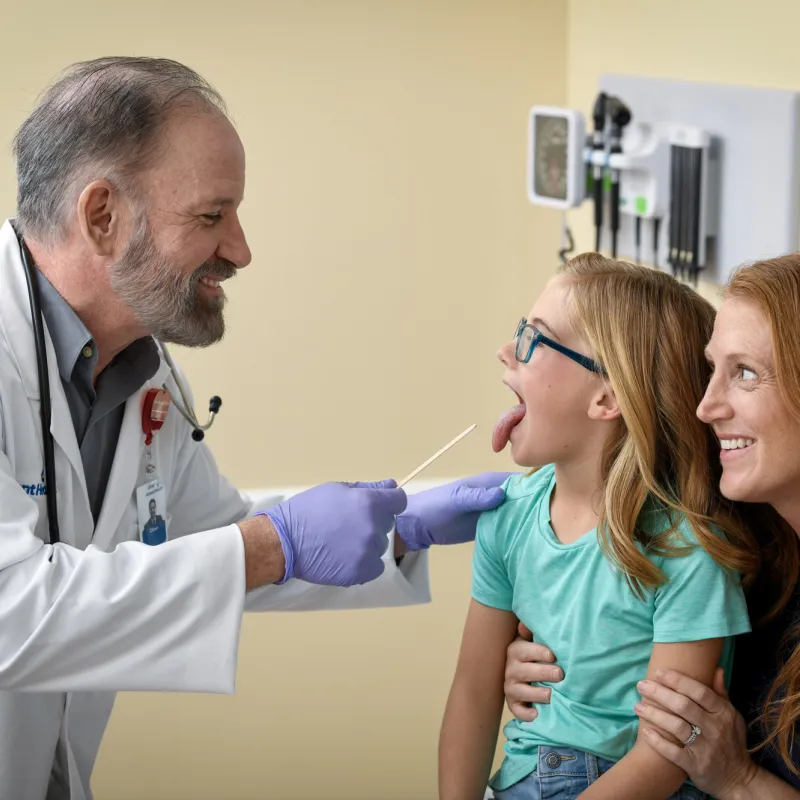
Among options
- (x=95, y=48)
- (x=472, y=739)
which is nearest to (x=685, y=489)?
(x=472, y=739)

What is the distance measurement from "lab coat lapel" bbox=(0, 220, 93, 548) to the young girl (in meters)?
0.66

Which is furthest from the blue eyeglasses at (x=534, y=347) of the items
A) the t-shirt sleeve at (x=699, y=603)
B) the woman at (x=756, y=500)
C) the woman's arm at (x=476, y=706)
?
the woman's arm at (x=476, y=706)

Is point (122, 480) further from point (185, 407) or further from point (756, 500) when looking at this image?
point (756, 500)

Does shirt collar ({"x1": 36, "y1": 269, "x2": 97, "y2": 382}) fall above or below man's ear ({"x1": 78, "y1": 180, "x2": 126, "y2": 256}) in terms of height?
below

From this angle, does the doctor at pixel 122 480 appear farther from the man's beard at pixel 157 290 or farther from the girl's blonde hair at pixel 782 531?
the girl's blonde hair at pixel 782 531

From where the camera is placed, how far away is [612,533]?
1371mm

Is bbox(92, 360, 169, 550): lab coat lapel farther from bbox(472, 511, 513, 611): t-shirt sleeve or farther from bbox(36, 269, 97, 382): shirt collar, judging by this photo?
bbox(472, 511, 513, 611): t-shirt sleeve

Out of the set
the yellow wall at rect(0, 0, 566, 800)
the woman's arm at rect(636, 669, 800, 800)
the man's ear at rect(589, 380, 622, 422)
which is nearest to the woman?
the woman's arm at rect(636, 669, 800, 800)

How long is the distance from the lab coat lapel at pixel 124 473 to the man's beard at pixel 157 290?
0.16 metres

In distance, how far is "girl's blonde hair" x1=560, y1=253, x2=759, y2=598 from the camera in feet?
4.52

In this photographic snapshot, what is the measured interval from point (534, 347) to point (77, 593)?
0.70 metres

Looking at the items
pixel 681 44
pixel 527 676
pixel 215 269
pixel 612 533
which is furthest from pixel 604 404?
pixel 681 44

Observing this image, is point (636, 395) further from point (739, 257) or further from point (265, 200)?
point (265, 200)

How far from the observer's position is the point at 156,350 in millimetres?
1799
